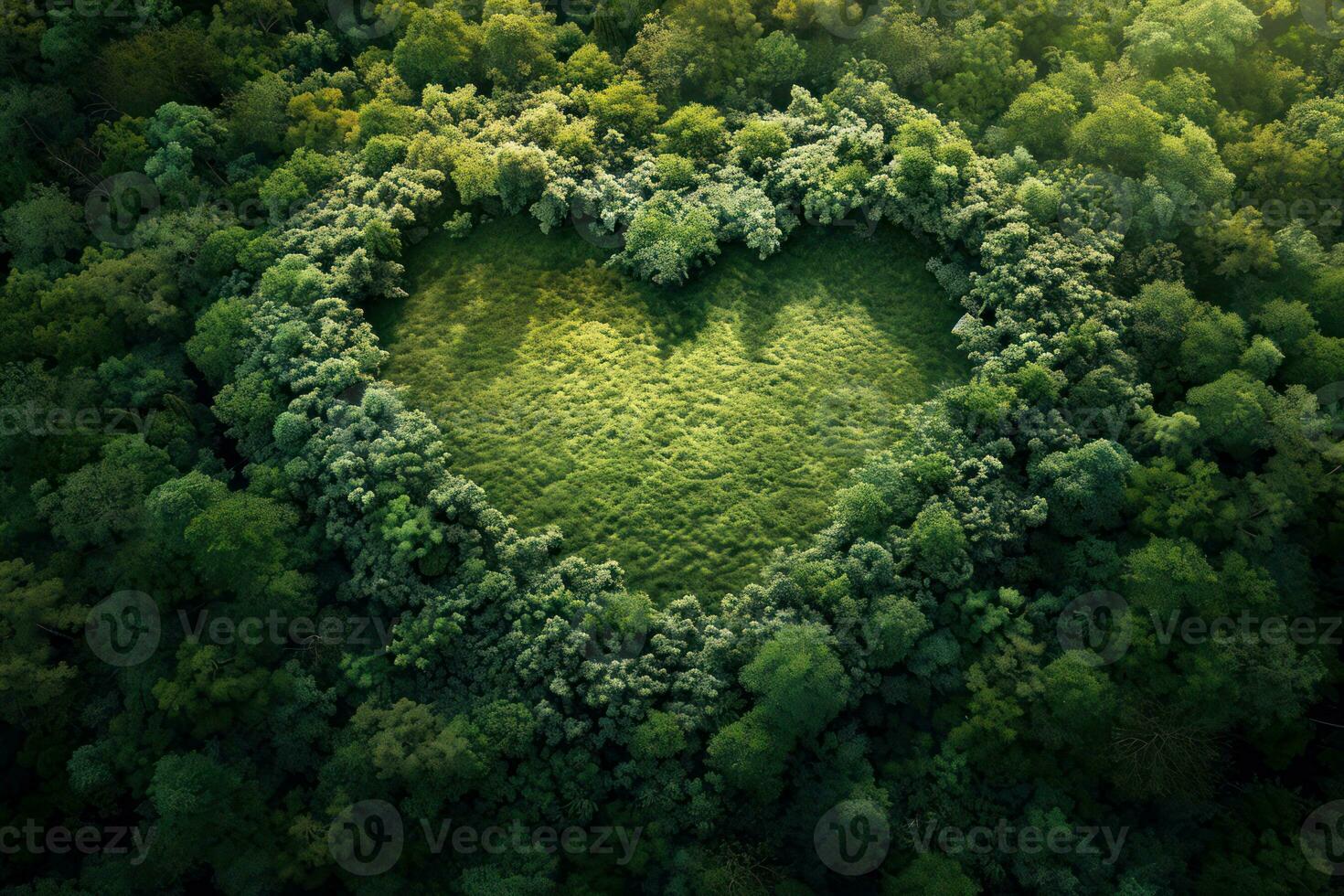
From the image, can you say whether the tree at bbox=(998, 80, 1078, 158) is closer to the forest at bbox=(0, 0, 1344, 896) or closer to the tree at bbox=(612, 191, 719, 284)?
the forest at bbox=(0, 0, 1344, 896)

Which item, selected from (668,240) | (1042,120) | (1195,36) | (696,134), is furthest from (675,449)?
(1195,36)

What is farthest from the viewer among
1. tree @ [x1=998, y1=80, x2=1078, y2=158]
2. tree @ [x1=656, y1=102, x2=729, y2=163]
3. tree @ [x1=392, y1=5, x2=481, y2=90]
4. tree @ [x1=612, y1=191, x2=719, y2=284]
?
tree @ [x1=392, y1=5, x2=481, y2=90]

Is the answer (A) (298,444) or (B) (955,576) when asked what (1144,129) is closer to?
(B) (955,576)

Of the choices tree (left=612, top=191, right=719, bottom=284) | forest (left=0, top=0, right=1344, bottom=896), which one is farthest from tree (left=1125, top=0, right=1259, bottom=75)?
tree (left=612, top=191, right=719, bottom=284)

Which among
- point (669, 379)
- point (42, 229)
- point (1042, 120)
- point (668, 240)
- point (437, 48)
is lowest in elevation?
point (42, 229)

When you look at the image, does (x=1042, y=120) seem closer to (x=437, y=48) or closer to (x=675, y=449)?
(x=675, y=449)

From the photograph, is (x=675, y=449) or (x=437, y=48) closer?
(x=675, y=449)
